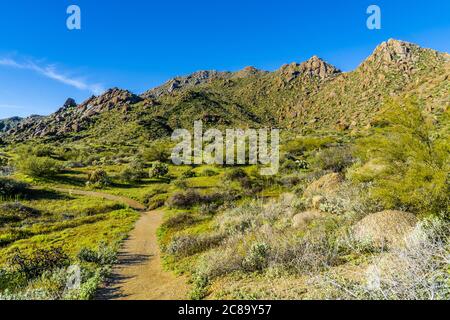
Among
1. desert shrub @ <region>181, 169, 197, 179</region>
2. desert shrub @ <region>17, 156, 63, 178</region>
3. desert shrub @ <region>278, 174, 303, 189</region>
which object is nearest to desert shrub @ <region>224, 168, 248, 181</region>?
desert shrub @ <region>278, 174, 303, 189</region>

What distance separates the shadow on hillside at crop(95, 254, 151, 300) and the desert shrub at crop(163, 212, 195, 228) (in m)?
5.94

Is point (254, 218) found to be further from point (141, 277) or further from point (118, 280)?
point (118, 280)

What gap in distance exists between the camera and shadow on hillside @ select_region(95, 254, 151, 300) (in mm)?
9798

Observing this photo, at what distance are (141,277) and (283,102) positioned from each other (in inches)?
4490

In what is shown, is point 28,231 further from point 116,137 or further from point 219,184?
point 116,137

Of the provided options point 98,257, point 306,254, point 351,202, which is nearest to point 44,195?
point 98,257

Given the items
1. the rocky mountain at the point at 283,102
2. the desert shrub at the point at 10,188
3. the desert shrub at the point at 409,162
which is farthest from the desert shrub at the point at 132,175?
the rocky mountain at the point at 283,102

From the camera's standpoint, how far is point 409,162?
1099 centimetres

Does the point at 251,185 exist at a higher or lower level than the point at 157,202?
higher

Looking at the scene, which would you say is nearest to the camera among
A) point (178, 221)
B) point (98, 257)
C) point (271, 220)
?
point (98, 257)

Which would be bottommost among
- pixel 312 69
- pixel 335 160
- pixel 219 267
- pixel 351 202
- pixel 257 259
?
pixel 219 267

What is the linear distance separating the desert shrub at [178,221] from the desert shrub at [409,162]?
13.0 meters

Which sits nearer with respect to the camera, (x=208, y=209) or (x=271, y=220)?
(x=271, y=220)
